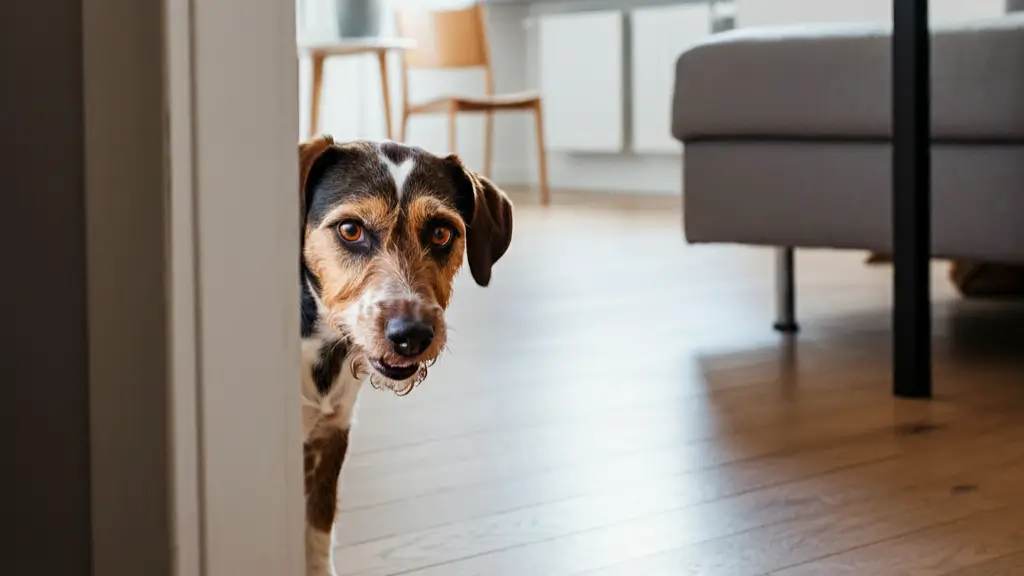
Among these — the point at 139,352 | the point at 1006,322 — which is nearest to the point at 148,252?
the point at 139,352

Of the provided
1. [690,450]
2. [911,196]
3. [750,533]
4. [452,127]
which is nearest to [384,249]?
[750,533]

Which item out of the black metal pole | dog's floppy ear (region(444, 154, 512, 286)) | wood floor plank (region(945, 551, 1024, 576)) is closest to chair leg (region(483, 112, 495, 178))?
the black metal pole

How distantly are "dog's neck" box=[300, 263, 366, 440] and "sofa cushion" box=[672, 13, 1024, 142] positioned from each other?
48.2 inches

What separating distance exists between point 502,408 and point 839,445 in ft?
1.32

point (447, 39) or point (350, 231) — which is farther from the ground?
point (447, 39)

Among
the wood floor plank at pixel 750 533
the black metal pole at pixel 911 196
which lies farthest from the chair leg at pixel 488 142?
the wood floor plank at pixel 750 533

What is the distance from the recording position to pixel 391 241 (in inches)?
26.1

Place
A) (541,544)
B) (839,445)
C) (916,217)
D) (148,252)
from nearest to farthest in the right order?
(148,252) → (541,544) → (839,445) → (916,217)

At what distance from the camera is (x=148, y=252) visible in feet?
2.29

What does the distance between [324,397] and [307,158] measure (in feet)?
0.45

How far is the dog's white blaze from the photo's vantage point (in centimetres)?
67

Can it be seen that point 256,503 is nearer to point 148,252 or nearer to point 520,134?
point 148,252

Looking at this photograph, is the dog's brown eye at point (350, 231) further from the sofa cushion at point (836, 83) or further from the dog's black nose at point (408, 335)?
the sofa cushion at point (836, 83)

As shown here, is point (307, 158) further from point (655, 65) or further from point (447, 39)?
point (655, 65)
